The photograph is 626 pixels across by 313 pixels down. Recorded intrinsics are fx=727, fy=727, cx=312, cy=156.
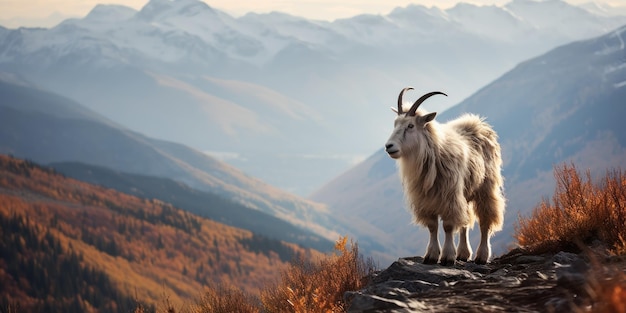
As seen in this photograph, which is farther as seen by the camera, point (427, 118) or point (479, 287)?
point (427, 118)

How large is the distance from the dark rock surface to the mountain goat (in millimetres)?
901

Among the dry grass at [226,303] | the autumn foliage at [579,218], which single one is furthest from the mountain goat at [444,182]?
the dry grass at [226,303]

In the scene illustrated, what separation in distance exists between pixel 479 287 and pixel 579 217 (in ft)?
12.2

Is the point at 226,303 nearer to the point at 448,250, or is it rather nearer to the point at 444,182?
the point at 448,250

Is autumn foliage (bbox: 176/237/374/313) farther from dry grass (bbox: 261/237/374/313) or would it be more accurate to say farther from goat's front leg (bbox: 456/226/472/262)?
goat's front leg (bbox: 456/226/472/262)

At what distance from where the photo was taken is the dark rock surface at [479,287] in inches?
302

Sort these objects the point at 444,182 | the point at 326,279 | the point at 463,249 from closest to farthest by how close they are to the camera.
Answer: the point at 326,279, the point at 444,182, the point at 463,249

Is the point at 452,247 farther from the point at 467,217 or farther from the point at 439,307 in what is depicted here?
the point at 439,307

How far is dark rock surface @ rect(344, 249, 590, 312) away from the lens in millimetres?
7672

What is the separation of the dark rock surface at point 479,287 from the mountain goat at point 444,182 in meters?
0.90

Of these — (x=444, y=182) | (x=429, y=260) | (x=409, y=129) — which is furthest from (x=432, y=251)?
(x=409, y=129)

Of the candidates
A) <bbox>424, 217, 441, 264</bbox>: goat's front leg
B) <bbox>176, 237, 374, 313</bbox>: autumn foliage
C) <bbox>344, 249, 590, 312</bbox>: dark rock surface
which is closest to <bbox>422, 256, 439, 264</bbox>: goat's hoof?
<bbox>424, 217, 441, 264</bbox>: goat's front leg

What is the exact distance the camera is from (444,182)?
12.6m

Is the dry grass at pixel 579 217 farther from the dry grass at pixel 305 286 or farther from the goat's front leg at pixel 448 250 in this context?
the dry grass at pixel 305 286
